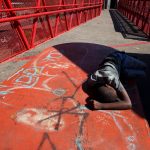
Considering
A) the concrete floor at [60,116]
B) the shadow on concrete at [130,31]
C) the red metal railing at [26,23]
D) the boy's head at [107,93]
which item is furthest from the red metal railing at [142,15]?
the boy's head at [107,93]

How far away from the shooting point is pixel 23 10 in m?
5.13

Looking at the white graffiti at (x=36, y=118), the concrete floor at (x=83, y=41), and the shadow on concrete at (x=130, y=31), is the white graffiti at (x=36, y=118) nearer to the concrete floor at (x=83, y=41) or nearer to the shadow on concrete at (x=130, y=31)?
the concrete floor at (x=83, y=41)

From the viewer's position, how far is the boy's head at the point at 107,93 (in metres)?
2.17

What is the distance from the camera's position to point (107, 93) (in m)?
2.17

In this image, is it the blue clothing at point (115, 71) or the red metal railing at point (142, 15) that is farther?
the red metal railing at point (142, 15)

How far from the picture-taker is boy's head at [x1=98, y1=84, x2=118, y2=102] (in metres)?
2.17

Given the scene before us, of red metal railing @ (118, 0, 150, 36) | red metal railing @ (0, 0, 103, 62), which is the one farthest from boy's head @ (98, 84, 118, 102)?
red metal railing @ (118, 0, 150, 36)

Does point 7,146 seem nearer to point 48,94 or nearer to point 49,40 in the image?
point 48,94

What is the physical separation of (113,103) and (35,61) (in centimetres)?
166

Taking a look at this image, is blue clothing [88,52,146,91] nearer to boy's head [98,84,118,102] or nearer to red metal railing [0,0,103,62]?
boy's head [98,84,118,102]

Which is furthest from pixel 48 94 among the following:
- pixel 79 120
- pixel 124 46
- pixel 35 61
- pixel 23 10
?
pixel 124 46

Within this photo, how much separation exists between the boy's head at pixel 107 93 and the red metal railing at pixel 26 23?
2915mm

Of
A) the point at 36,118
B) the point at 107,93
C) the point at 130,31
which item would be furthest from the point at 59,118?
the point at 130,31

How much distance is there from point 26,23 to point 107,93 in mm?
3896
